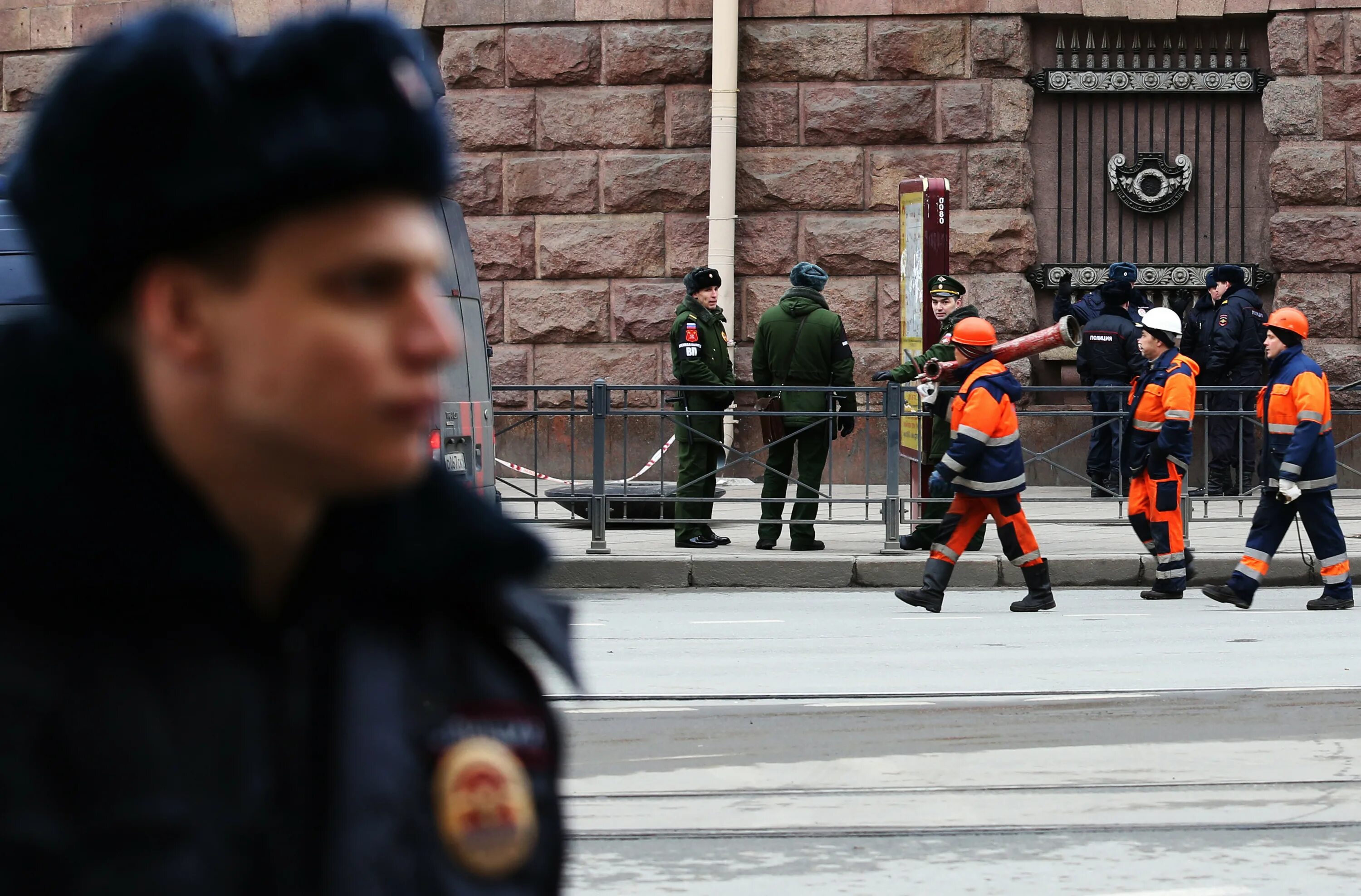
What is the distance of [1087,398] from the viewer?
15.8 meters

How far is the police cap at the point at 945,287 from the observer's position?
13625 millimetres

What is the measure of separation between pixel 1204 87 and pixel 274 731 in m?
15.9

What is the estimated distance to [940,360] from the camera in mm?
13492

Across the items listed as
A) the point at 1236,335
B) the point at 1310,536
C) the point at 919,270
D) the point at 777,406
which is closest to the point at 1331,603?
the point at 1310,536

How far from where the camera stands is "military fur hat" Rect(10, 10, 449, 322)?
120cm

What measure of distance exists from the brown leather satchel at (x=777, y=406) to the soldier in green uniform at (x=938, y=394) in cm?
75

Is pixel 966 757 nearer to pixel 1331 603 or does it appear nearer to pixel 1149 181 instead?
pixel 1331 603

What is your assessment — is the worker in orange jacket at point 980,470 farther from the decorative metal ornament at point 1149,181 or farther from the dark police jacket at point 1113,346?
the decorative metal ornament at point 1149,181

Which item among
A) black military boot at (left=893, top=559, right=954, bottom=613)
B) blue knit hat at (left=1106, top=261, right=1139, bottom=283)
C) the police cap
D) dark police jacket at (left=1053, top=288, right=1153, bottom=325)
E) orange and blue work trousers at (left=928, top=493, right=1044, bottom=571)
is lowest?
black military boot at (left=893, top=559, right=954, bottom=613)

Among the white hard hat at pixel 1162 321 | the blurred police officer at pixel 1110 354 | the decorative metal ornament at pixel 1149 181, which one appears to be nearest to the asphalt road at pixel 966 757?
the white hard hat at pixel 1162 321

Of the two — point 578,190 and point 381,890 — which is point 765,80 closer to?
point 578,190

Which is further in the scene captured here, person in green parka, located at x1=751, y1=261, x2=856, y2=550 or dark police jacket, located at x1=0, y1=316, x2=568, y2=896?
person in green parka, located at x1=751, y1=261, x2=856, y2=550

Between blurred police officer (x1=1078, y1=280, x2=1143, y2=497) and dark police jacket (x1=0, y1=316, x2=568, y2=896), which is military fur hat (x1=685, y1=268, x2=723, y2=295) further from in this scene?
dark police jacket (x1=0, y1=316, x2=568, y2=896)

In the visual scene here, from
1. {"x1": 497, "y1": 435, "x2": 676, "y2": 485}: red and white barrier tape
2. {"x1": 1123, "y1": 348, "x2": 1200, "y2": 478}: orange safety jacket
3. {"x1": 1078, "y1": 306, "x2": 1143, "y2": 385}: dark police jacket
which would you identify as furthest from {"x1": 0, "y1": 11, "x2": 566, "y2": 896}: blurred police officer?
{"x1": 1078, "y1": 306, "x2": 1143, "y2": 385}: dark police jacket
